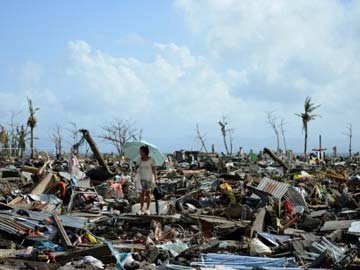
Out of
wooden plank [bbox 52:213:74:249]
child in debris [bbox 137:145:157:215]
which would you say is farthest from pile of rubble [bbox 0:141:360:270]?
child in debris [bbox 137:145:157:215]

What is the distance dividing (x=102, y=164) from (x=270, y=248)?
12545 millimetres

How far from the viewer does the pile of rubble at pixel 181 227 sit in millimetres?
7781

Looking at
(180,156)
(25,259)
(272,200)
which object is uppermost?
(180,156)

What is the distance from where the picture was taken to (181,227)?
425 inches

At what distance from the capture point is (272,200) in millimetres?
13000

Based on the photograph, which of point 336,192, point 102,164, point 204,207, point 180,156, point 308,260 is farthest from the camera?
point 180,156

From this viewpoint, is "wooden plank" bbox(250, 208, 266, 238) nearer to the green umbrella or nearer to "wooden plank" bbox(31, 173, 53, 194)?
the green umbrella

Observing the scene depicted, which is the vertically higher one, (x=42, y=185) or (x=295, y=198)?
(x=42, y=185)

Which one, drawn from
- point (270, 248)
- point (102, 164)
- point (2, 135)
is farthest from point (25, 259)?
point (2, 135)

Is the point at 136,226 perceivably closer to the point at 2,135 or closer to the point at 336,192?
the point at 336,192

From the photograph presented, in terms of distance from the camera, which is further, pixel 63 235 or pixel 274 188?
pixel 274 188

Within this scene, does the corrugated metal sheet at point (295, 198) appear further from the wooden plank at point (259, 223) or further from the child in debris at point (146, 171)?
the child in debris at point (146, 171)

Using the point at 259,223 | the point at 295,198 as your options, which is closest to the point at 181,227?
the point at 259,223

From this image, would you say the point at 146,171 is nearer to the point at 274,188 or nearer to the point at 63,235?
the point at 63,235
